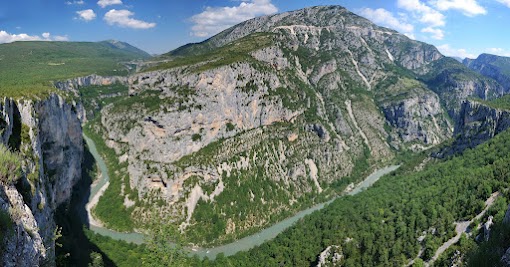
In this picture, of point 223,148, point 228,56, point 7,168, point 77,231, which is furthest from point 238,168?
point 7,168

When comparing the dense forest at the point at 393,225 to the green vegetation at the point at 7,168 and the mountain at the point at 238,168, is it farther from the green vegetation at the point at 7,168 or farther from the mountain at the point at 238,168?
the green vegetation at the point at 7,168

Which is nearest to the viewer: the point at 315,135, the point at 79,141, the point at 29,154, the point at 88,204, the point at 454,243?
→ the point at 29,154

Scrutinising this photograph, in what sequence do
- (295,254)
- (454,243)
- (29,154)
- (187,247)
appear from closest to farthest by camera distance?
(29,154), (454,243), (295,254), (187,247)

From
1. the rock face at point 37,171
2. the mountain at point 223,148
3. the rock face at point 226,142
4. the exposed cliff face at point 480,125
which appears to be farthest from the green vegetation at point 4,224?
the exposed cliff face at point 480,125

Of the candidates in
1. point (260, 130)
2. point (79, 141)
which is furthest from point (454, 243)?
point (79, 141)

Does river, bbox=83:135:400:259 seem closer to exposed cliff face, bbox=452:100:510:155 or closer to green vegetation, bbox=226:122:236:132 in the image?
green vegetation, bbox=226:122:236:132

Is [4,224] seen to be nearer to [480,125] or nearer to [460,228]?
[460,228]

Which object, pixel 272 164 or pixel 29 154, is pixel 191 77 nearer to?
pixel 272 164

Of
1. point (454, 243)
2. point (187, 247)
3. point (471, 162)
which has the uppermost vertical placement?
point (471, 162)
